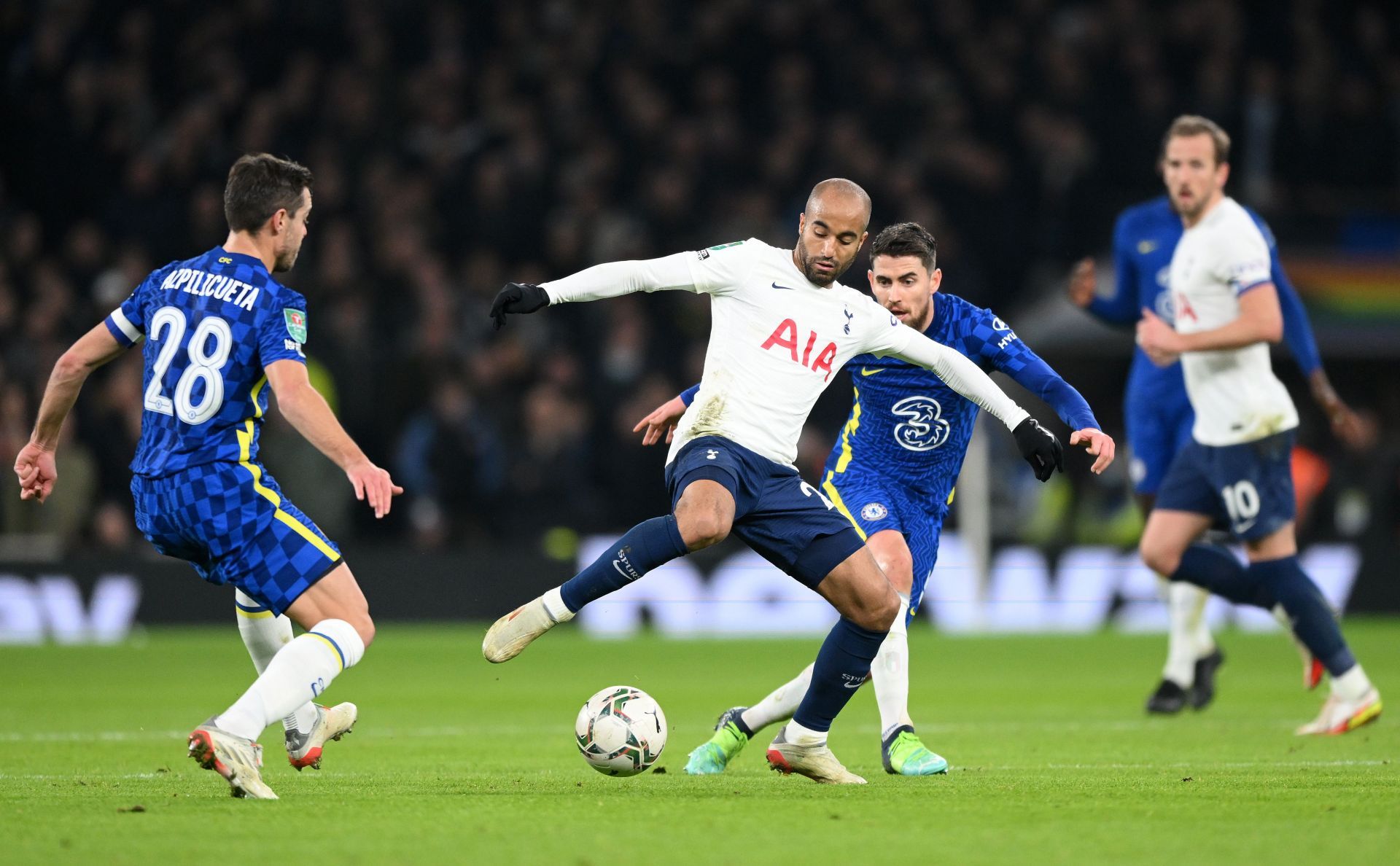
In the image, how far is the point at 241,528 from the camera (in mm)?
5582

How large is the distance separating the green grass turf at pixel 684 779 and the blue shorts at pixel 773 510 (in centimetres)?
79

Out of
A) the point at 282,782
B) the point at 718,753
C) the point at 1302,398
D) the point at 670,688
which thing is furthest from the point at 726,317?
the point at 1302,398

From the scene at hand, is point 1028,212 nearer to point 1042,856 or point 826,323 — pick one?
point 826,323

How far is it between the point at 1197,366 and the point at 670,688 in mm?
3762

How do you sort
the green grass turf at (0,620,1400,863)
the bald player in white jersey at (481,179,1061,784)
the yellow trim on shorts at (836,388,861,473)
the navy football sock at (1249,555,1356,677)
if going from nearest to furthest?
the green grass turf at (0,620,1400,863) < the bald player in white jersey at (481,179,1061,784) < the yellow trim on shorts at (836,388,861,473) < the navy football sock at (1249,555,1356,677)

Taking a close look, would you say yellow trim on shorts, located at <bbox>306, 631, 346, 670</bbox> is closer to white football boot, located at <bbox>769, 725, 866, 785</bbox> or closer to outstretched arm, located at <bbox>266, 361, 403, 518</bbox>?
outstretched arm, located at <bbox>266, 361, 403, 518</bbox>

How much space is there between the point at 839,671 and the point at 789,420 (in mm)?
894

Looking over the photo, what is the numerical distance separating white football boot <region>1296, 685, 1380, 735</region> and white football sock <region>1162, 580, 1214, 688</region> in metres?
1.42

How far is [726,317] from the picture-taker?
6.28 meters

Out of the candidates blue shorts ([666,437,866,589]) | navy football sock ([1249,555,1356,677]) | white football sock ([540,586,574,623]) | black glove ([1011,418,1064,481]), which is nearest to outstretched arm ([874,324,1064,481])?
black glove ([1011,418,1064,481])

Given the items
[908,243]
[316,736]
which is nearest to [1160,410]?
[908,243]

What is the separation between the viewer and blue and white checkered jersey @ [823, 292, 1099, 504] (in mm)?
6965

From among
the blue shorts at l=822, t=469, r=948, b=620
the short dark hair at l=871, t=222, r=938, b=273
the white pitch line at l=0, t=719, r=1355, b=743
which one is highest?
the short dark hair at l=871, t=222, r=938, b=273

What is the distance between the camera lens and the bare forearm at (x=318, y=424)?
212 inches
